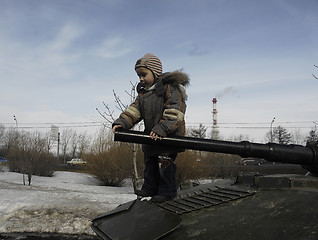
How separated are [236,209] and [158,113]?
4.14 feet

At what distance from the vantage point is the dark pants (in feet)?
9.37

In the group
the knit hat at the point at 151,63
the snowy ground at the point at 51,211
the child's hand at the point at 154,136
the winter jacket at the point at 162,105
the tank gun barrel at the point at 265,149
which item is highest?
the knit hat at the point at 151,63

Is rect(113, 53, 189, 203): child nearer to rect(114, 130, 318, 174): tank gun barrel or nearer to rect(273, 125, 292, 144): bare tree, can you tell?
rect(114, 130, 318, 174): tank gun barrel

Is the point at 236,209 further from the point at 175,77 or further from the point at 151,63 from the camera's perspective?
the point at 151,63

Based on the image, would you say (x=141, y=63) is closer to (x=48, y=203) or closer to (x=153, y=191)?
(x=153, y=191)

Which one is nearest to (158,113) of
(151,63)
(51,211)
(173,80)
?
(173,80)

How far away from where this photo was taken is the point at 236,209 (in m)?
2.02

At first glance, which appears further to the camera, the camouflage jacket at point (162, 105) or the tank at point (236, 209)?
the camouflage jacket at point (162, 105)

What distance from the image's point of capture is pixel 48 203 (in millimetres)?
7543

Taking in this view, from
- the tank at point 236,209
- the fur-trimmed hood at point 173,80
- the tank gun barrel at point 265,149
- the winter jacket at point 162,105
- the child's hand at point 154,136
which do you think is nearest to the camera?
the tank at point 236,209

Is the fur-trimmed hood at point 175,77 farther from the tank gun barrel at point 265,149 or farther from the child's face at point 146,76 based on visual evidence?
the tank gun barrel at point 265,149

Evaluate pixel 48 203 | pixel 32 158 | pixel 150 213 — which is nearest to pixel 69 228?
pixel 48 203

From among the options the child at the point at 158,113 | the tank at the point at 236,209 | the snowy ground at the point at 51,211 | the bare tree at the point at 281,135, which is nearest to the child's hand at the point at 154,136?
the tank at the point at 236,209

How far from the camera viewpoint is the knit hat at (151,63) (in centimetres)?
299
